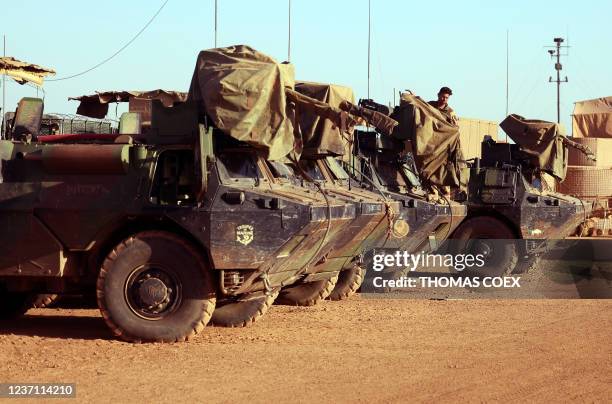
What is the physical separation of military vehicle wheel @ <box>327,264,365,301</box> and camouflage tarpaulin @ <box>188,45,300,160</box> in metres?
4.30

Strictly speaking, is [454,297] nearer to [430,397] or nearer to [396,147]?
[396,147]

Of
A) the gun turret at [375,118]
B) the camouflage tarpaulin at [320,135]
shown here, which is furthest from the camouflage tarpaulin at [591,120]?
the gun turret at [375,118]

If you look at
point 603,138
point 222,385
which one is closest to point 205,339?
point 222,385

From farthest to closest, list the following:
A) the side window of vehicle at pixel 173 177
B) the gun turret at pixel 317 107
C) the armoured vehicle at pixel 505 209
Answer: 1. the armoured vehicle at pixel 505 209
2. the gun turret at pixel 317 107
3. the side window of vehicle at pixel 173 177

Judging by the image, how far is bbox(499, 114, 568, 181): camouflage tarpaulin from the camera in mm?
20500

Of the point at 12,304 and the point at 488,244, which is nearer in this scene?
the point at 12,304

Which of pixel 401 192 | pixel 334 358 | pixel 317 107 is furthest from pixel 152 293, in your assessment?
pixel 401 192

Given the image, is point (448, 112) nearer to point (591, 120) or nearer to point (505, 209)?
point (505, 209)

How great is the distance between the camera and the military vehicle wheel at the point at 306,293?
14.2m

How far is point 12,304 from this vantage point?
41.5 ft

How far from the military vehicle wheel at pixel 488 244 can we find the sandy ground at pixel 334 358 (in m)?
4.89

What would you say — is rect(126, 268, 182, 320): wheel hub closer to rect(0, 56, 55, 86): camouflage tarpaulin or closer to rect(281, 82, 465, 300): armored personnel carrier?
rect(281, 82, 465, 300): armored personnel carrier

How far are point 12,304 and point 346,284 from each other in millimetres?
4461

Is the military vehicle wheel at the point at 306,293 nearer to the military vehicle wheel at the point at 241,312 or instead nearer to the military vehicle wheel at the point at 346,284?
the military vehicle wheel at the point at 346,284
